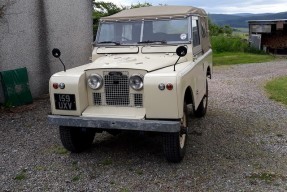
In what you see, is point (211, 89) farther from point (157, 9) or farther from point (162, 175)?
point (162, 175)

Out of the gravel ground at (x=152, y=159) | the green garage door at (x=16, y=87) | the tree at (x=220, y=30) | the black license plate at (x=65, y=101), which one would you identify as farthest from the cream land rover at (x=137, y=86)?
the tree at (x=220, y=30)

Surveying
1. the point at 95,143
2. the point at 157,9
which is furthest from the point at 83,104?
the point at 157,9

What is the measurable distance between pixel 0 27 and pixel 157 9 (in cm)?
407

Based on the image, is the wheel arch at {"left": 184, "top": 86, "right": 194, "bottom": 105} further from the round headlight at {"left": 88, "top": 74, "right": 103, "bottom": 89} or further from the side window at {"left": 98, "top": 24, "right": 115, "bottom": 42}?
the side window at {"left": 98, "top": 24, "right": 115, "bottom": 42}

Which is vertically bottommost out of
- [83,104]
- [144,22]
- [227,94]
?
[227,94]

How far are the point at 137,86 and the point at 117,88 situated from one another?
32cm

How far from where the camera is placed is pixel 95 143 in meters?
6.43

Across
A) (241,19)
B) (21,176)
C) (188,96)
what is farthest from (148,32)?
(241,19)

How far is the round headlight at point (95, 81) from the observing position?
17.3 feet

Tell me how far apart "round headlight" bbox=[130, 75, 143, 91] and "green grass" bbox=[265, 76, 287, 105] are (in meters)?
5.57

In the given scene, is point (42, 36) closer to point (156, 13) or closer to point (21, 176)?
point (156, 13)

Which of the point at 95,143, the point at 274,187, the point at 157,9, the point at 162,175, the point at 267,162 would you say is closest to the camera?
the point at 274,187

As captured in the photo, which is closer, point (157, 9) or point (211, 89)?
point (157, 9)

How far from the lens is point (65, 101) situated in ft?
17.3
